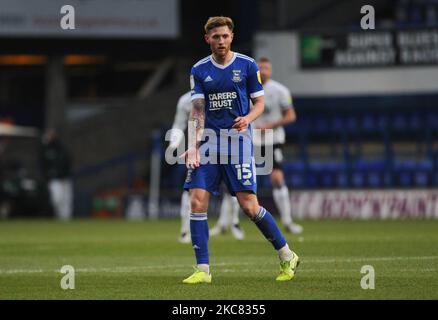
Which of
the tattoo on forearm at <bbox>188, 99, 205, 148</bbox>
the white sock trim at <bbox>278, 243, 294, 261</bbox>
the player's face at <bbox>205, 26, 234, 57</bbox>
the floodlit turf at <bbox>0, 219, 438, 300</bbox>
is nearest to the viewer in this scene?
the floodlit turf at <bbox>0, 219, 438, 300</bbox>

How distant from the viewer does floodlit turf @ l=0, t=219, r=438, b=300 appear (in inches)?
357

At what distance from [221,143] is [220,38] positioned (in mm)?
920

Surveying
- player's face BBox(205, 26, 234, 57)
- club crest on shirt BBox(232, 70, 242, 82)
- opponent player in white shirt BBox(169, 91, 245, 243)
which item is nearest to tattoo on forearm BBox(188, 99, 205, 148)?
club crest on shirt BBox(232, 70, 242, 82)

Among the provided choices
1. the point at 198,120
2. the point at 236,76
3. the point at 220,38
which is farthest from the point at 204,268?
the point at 220,38

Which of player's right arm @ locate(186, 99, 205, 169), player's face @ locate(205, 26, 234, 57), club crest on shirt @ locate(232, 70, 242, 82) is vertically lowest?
player's right arm @ locate(186, 99, 205, 169)

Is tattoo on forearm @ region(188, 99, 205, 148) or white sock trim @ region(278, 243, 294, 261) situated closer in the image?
tattoo on forearm @ region(188, 99, 205, 148)

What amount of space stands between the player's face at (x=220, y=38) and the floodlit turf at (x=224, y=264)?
1994mm

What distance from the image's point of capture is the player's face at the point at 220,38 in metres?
9.78

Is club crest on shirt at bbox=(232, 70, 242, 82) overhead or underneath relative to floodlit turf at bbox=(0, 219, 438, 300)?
overhead

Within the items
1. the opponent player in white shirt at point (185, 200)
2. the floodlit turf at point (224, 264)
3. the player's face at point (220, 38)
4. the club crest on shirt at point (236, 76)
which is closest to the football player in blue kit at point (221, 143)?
the club crest on shirt at point (236, 76)

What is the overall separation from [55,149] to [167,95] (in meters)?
4.30

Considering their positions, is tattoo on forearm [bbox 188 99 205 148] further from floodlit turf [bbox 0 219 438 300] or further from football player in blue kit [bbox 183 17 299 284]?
floodlit turf [bbox 0 219 438 300]

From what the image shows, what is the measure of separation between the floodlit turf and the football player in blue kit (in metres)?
0.47

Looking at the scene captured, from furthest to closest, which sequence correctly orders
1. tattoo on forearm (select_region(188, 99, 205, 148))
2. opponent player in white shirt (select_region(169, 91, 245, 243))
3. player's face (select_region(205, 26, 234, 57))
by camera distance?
opponent player in white shirt (select_region(169, 91, 245, 243)) → tattoo on forearm (select_region(188, 99, 205, 148)) → player's face (select_region(205, 26, 234, 57))
